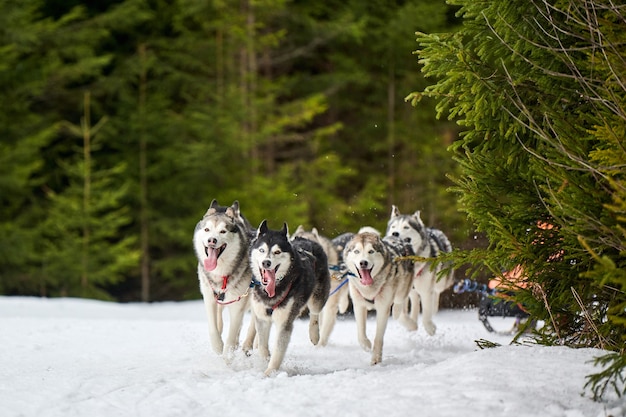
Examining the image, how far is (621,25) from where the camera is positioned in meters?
4.96

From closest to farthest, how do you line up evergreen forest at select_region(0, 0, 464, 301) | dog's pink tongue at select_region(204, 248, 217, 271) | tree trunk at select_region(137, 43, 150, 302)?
dog's pink tongue at select_region(204, 248, 217, 271) < evergreen forest at select_region(0, 0, 464, 301) < tree trunk at select_region(137, 43, 150, 302)

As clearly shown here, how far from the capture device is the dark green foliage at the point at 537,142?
513cm

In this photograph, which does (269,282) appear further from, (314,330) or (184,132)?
(184,132)

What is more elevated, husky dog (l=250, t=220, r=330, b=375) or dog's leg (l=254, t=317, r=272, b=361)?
husky dog (l=250, t=220, r=330, b=375)

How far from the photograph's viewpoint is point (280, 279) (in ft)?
21.3

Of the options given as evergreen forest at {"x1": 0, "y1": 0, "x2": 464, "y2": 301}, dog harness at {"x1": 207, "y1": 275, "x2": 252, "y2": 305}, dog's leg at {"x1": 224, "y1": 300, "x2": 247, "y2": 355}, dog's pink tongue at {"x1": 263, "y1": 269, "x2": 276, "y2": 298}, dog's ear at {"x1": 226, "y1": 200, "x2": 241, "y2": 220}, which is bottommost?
dog's leg at {"x1": 224, "y1": 300, "x2": 247, "y2": 355}

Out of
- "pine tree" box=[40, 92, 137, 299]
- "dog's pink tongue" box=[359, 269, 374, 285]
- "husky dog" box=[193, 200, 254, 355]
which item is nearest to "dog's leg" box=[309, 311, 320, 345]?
"dog's pink tongue" box=[359, 269, 374, 285]

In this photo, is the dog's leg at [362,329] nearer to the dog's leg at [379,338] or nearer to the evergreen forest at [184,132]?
the dog's leg at [379,338]

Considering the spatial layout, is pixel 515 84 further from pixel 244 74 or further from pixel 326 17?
pixel 326 17

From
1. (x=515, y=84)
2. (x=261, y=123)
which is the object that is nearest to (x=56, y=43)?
(x=261, y=123)

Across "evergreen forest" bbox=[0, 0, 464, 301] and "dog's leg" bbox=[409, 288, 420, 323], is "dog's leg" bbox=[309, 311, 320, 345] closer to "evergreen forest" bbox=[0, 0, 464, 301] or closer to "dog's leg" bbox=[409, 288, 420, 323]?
"dog's leg" bbox=[409, 288, 420, 323]

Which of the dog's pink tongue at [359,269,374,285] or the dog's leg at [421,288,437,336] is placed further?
the dog's leg at [421,288,437,336]

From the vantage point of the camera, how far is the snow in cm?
465

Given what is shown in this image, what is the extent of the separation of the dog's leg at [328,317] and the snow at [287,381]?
0.14 m
